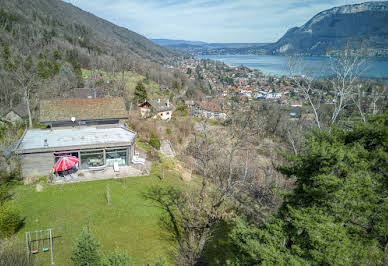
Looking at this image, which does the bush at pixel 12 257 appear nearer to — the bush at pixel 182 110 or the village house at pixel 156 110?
the village house at pixel 156 110

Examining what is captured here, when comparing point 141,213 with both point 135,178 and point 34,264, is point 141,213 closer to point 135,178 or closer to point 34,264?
point 135,178

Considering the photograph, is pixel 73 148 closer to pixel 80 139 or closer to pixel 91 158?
pixel 91 158

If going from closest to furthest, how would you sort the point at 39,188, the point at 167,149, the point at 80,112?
the point at 39,188
the point at 80,112
the point at 167,149

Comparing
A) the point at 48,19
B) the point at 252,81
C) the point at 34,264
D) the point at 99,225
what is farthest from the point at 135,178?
the point at 48,19

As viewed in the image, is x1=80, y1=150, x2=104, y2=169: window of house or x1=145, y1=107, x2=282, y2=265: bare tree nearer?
x1=145, y1=107, x2=282, y2=265: bare tree

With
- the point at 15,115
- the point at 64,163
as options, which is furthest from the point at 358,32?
the point at 15,115

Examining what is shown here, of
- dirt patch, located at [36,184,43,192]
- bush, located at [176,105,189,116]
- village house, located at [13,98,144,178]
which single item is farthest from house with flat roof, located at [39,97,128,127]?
bush, located at [176,105,189,116]

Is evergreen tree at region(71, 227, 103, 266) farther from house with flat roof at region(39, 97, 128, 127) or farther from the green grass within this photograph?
the green grass

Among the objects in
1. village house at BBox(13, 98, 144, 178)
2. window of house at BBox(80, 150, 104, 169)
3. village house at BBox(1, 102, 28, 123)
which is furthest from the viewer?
village house at BBox(1, 102, 28, 123)
